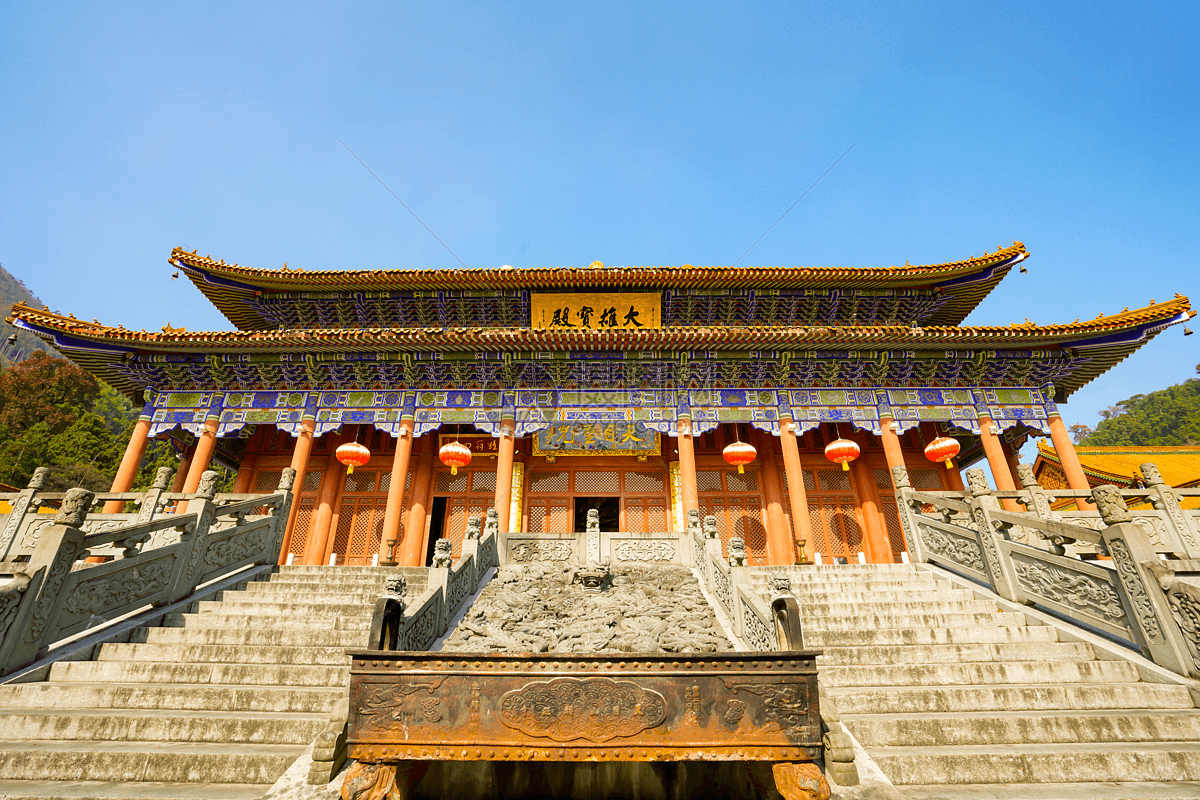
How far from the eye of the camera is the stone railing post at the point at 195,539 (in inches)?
281

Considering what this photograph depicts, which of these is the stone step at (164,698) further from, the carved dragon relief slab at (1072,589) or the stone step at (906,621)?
the carved dragon relief slab at (1072,589)

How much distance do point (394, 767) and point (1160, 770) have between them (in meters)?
5.91

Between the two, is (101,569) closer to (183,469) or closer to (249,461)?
(183,469)

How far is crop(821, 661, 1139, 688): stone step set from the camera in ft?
17.5

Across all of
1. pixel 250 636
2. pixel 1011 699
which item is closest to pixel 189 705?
pixel 250 636

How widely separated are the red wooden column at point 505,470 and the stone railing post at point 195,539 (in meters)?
5.10

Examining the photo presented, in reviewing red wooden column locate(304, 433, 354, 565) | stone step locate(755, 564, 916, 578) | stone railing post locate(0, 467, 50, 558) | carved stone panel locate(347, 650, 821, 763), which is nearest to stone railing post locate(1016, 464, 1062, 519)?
stone step locate(755, 564, 916, 578)

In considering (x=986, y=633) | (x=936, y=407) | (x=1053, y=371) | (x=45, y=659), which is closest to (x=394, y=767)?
(x=45, y=659)

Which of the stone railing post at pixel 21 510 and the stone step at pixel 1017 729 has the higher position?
the stone railing post at pixel 21 510

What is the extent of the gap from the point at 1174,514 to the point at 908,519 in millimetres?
3824

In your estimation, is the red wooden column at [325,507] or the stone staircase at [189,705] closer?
the stone staircase at [189,705]

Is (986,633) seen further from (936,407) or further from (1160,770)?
(936,407)

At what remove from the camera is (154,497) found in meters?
8.55

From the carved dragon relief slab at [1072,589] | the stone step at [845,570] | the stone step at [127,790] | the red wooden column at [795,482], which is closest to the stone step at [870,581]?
the stone step at [845,570]
